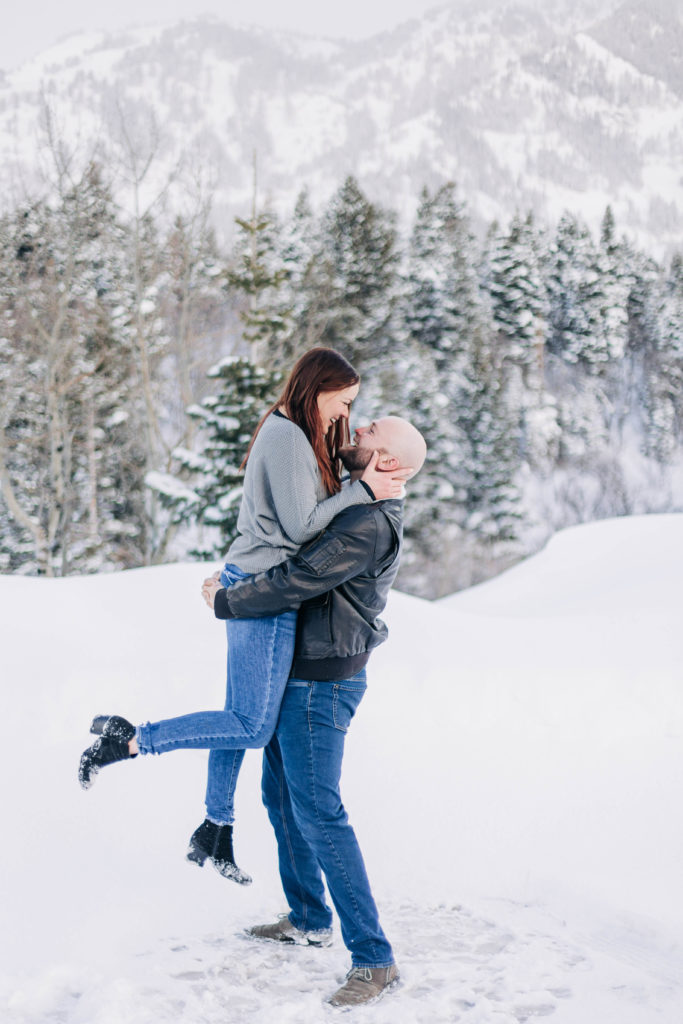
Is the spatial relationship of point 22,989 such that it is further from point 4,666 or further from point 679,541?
point 679,541

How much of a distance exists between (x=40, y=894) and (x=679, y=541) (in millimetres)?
9329

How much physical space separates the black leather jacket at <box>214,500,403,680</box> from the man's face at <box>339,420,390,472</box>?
17 cm

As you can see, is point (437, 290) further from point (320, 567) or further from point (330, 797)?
point (330, 797)

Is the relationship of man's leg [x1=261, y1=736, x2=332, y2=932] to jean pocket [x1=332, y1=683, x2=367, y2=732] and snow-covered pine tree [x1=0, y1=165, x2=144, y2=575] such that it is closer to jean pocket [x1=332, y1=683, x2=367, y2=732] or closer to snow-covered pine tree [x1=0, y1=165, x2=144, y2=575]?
jean pocket [x1=332, y1=683, x2=367, y2=732]

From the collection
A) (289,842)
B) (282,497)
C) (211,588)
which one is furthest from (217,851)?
(282,497)

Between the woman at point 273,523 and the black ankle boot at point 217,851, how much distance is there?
328 millimetres

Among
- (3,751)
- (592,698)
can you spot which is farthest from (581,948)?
(3,751)

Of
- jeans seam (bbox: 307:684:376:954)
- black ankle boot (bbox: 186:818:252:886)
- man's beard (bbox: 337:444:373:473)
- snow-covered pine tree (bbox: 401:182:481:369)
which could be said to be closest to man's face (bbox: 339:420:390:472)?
man's beard (bbox: 337:444:373:473)

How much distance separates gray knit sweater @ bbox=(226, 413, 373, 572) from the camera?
2.58m

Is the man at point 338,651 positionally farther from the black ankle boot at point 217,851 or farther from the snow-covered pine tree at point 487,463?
the snow-covered pine tree at point 487,463

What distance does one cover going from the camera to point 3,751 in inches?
174

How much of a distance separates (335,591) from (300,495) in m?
0.33

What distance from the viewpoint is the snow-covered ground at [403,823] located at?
2600 millimetres

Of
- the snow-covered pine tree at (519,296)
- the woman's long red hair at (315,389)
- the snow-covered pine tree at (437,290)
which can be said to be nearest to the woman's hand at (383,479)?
the woman's long red hair at (315,389)
